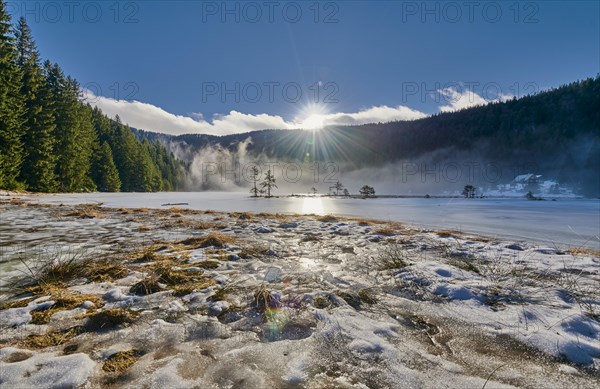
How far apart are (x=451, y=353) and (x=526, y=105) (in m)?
206

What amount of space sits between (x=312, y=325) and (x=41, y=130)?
44733mm

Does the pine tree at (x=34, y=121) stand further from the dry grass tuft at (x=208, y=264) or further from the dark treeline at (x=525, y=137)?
the dark treeline at (x=525, y=137)

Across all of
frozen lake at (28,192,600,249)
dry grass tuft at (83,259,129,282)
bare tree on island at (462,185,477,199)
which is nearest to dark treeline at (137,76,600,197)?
bare tree on island at (462,185,477,199)

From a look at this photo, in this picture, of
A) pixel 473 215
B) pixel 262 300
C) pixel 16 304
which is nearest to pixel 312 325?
pixel 262 300

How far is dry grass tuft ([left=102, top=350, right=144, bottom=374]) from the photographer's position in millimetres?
1978

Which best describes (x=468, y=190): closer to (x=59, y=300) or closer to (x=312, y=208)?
(x=312, y=208)

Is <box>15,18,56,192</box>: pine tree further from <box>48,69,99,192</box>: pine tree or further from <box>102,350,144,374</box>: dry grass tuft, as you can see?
<box>102,350,144,374</box>: dry grass tuft

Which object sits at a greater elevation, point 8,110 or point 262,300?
point 8,110

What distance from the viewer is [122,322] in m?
2.70

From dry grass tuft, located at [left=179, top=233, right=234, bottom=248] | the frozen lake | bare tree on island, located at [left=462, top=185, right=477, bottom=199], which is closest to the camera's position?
dry grass tuft, located at [left=179, top=233, right=234, bottom=248]

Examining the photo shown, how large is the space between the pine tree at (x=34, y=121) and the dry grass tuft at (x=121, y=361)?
4160 centimetres

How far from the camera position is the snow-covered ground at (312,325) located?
6.39ft

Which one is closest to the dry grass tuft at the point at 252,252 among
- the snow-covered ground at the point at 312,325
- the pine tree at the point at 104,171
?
the snow-covered ground at the point at 312,325

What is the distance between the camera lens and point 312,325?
2723 mm
